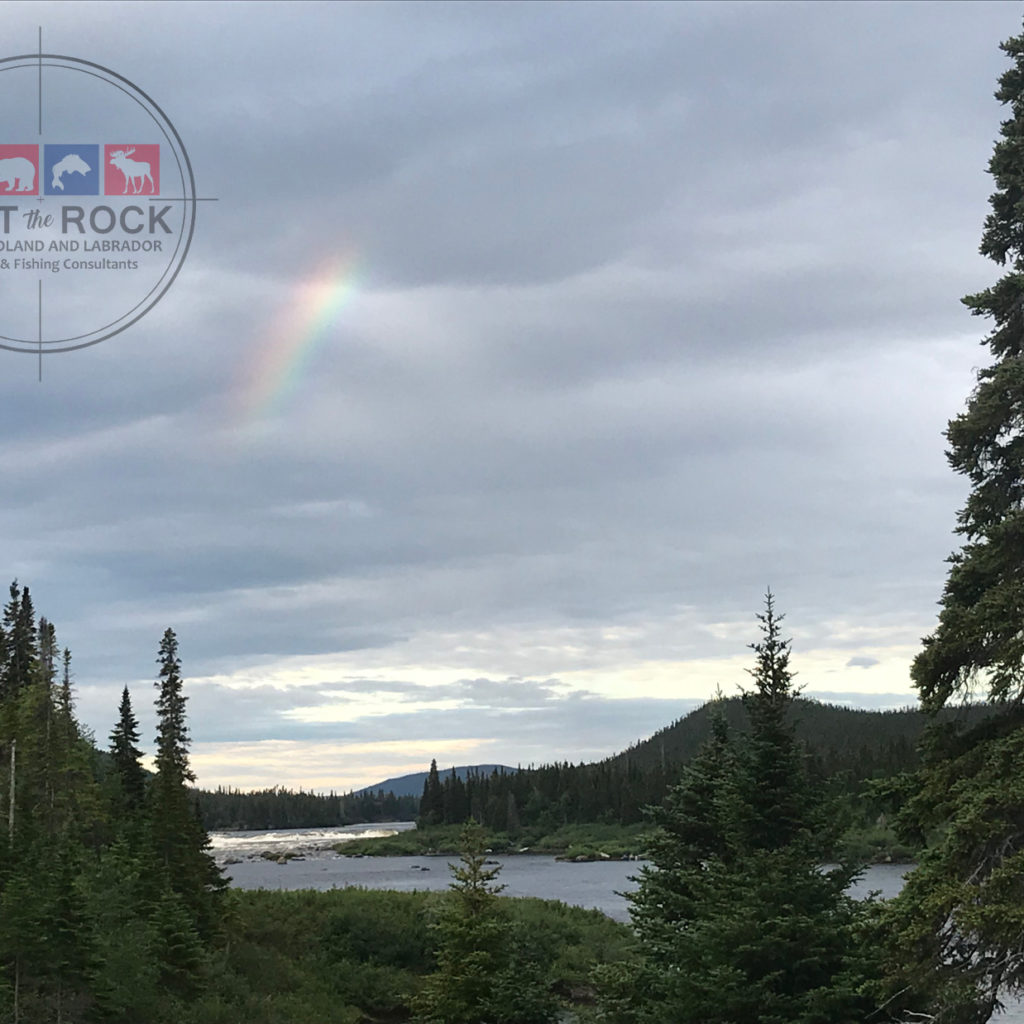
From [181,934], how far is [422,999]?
36.4 feet

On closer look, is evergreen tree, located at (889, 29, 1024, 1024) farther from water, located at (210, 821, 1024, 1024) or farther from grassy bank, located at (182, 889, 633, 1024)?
water, located at (210, 821, 1024, 1024)

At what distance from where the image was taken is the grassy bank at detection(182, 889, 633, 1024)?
53000 millimetres

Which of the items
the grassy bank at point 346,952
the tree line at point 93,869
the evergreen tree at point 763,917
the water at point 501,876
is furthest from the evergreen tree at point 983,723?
the water at point 501,876

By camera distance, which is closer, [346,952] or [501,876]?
[346,952]

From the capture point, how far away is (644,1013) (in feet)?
80.2

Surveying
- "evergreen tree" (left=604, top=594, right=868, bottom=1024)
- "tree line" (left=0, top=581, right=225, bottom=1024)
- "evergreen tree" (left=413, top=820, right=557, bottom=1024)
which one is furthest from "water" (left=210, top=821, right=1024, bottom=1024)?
"evergreen tree" (left=604, top=594, right=868, bottom=1024)

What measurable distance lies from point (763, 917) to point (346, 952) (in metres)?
47.5

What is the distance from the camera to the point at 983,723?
55.6 ft

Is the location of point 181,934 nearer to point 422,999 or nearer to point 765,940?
point 422,999

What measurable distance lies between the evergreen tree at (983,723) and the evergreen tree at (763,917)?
12.4 feet

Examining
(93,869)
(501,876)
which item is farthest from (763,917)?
(501,876)

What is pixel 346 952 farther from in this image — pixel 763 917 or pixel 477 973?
pixel 763 917

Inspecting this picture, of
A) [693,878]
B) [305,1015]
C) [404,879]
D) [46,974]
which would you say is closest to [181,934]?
[305,1015]

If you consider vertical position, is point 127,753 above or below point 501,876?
above
